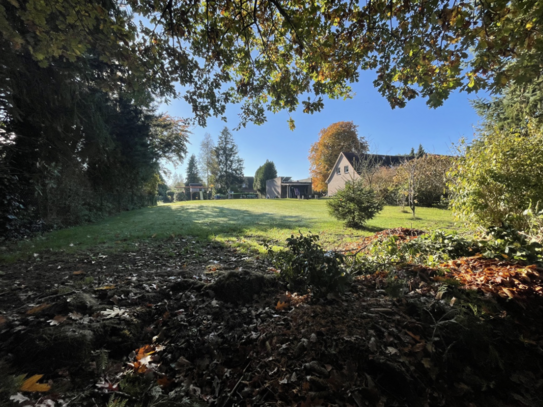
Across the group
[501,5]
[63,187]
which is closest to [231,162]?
[63,187]

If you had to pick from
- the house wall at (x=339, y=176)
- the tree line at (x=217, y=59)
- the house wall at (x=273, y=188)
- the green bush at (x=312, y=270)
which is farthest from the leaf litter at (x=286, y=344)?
the house wall at (x=273, y=188)

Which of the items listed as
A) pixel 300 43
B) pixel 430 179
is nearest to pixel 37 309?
pixel 300 43

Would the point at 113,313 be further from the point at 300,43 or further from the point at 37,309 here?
the point at 300,43

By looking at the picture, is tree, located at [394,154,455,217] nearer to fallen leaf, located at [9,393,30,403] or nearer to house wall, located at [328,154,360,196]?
house wall, located at [328,154,360,196]

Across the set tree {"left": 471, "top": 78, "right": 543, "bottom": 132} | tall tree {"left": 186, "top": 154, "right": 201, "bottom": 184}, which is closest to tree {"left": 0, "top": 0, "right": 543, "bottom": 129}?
tree {"left": 471, "top": 78, "right": 543, "bottom": 132}

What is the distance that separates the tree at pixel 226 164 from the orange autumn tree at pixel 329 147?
16370 mm

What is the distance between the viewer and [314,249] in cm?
277

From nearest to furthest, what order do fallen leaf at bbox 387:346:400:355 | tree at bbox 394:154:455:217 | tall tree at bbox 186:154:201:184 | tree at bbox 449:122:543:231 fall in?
fallen leaf at bbox 387:346:400:355, tree at bbox 449:122:543:231, tree at bbox 394:154:455:217, tall tree at bbox 186:154:201:184

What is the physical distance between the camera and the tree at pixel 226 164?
4656 cm

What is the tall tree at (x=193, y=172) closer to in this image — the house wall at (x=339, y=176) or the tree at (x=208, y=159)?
the tree at (x=208, y=159)

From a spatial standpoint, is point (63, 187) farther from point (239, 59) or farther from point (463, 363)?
point (463, 363)

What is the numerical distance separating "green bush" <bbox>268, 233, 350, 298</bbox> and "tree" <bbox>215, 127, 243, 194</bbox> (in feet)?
146

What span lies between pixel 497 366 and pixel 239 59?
567cm

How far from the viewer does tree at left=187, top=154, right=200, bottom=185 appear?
55750 millimetres
